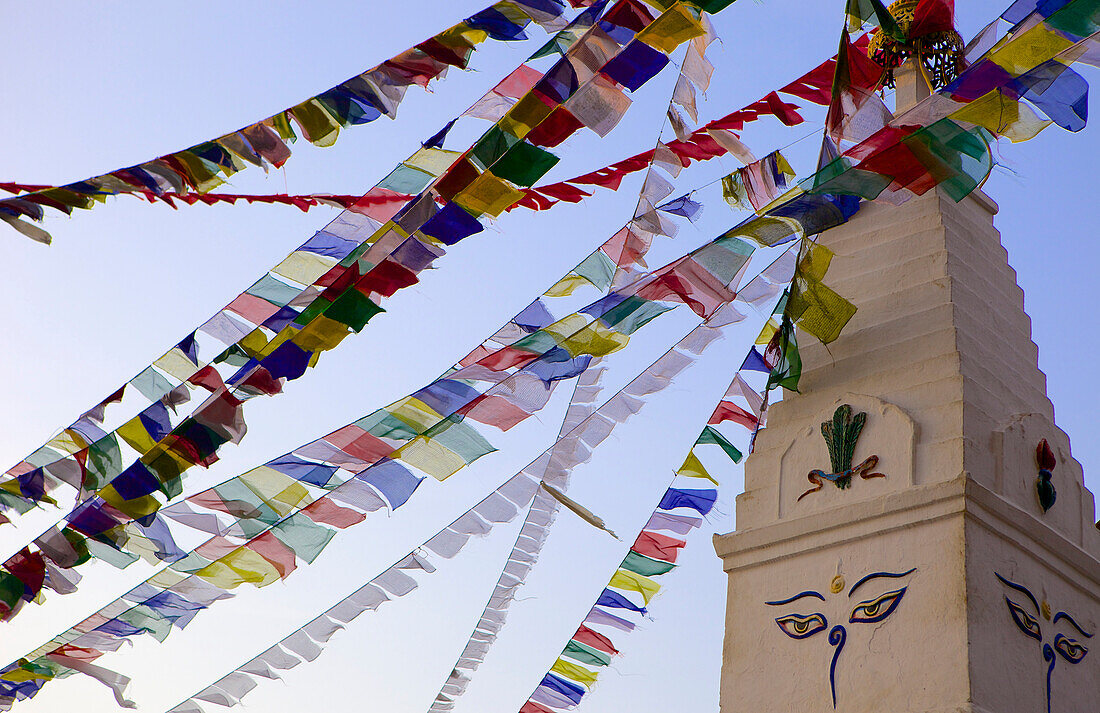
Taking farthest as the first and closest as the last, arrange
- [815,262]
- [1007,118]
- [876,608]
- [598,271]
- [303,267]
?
[598,271] → [303,267] → [815,262] → [876,608] → [1007,118]

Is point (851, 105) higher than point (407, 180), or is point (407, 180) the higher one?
point (851, 105)

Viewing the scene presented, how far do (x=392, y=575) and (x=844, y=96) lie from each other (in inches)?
143

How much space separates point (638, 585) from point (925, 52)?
3.87m

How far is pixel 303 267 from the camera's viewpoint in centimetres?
666

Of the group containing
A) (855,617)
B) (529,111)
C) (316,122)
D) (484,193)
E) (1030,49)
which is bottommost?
(855,617)

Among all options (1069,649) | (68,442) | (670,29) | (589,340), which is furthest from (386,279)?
(1069,649)

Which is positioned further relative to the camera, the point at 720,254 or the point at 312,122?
the point at 312,122

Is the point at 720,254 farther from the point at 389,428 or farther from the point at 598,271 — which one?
the point at 389,428

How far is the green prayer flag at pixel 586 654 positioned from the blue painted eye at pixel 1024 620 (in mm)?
2583

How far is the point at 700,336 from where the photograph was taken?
22.8ft

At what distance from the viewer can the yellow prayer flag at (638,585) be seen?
23.4 feet

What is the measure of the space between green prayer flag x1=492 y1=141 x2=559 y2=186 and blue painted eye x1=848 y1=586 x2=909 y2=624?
8.38 ft

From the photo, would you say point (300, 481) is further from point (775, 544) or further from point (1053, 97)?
point (1053, 97)

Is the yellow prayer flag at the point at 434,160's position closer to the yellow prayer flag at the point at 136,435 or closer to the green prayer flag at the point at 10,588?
the yellow prayer flag at the point at 136,435
